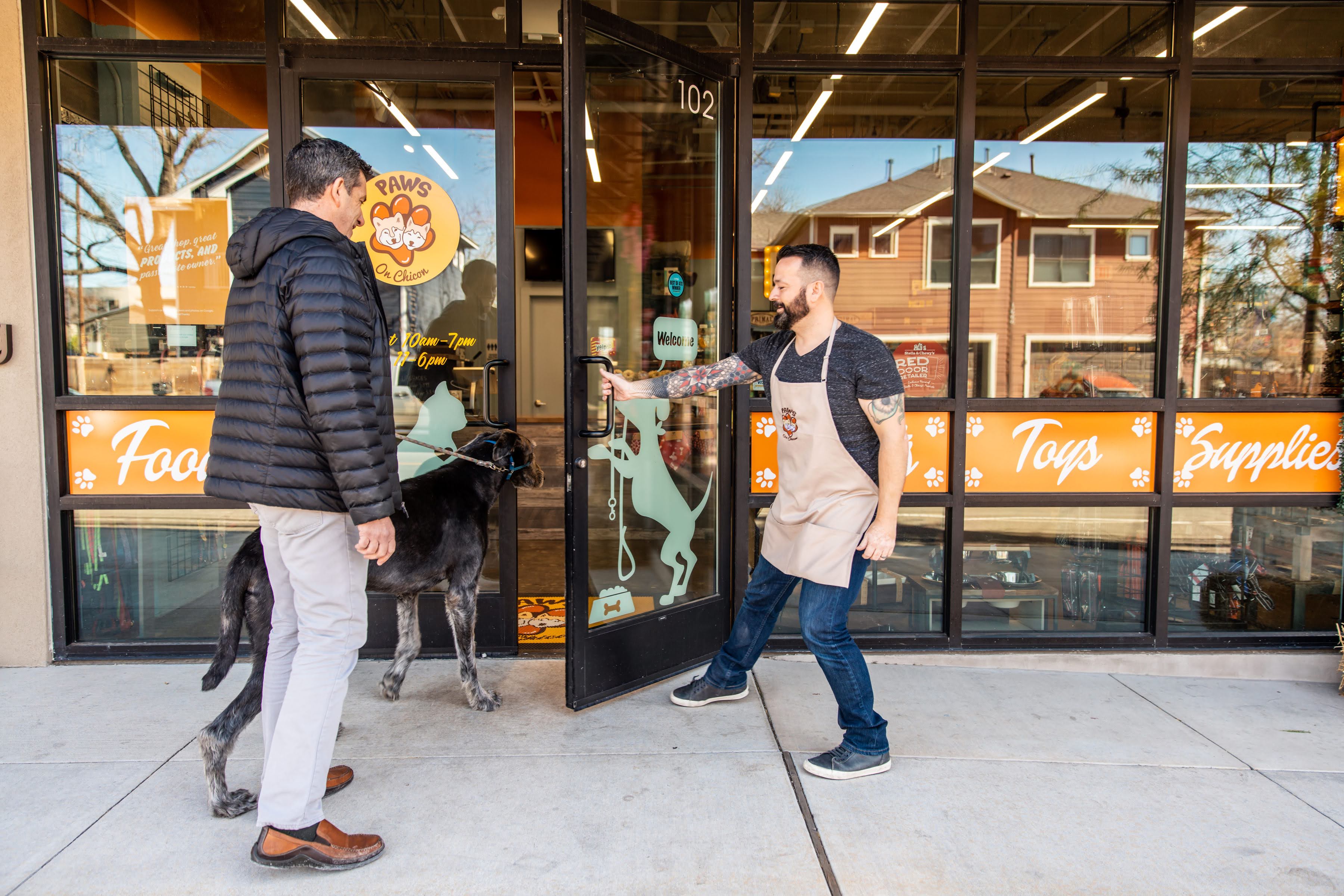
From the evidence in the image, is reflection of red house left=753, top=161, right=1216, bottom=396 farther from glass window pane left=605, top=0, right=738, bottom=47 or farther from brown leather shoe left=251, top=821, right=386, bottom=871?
brown leather shoe left=251, top=821, right=386, bottom=871

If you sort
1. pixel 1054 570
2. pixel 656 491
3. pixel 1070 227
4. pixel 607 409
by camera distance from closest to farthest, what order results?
pixel 607 409 → pixel 656 491 → pixel 1054 570 → pixel 1070 227

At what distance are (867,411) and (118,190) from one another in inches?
156

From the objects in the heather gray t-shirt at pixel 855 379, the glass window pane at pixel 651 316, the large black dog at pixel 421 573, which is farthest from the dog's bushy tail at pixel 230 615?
the heather gray t-shirt at pixel 855 379

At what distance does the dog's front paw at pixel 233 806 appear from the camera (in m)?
2.66

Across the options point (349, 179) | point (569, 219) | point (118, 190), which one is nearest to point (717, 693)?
point (569, 219)

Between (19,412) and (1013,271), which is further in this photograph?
(1013,271)

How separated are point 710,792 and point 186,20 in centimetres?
438

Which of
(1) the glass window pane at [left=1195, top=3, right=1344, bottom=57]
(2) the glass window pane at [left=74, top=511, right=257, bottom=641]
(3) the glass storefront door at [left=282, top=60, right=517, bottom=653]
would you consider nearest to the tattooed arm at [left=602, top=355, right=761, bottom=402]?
(3) the glass storefront door at [left=282, top=60, right=517, bottom=653]

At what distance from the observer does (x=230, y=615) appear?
2.76m

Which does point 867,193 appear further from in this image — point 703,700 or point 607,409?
point 703,700

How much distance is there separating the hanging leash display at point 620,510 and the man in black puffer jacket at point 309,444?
1386 millimetres

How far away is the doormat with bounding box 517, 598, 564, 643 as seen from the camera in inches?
Result: 171

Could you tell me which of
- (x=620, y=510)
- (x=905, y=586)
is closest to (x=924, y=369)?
(x=905, y=586)

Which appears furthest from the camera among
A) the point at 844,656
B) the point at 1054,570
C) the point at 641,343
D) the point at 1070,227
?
the point at 1070,227
